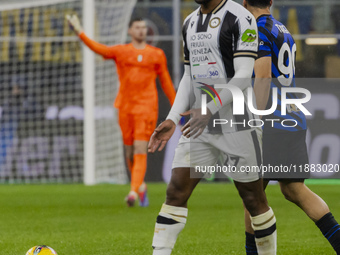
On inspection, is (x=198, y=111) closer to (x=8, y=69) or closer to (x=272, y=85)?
(x=272, y=85)

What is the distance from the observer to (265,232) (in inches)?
183

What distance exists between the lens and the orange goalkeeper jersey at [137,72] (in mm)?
9727

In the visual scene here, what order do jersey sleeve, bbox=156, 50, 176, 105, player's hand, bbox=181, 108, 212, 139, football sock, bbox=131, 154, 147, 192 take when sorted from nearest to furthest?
player's hand, bbox=181, 108, 212, 139
football sock, bbox=131, 154, 147, 192
jersey sleeve, bbox=156, 50, 176, 105

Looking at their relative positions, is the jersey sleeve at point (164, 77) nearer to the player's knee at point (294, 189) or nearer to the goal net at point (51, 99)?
the goal net at point (51, 99)

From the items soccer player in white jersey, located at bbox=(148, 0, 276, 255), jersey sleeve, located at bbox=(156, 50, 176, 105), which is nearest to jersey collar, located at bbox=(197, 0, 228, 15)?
soccer player in white jersey, located at bbox=(148, 0, 276, 255)

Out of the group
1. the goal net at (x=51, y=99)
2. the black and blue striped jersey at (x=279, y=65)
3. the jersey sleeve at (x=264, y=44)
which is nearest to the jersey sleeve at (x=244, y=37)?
the jersey sleeve at (x=264, y=44)

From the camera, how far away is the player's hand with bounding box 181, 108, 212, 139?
4340 millimetres

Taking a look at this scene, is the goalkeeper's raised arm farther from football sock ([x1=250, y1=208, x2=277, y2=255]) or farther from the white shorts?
football sock ([x1=250, y1=208, x2=277, y2=255])

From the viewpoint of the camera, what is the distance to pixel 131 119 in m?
9.74

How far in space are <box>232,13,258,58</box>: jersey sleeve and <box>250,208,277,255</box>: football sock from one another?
3.02 feet

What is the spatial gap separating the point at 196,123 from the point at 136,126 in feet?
17.5

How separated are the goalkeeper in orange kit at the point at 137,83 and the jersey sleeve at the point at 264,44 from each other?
4.72 metres

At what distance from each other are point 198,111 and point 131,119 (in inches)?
213

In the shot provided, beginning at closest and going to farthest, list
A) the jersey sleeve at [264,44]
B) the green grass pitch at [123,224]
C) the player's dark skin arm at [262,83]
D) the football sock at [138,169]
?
the player's dark skin arm at [262,83] < the jersey sleeve at [264,44] < the green grass pitch at [123,224] < the football sock at [138,169]
